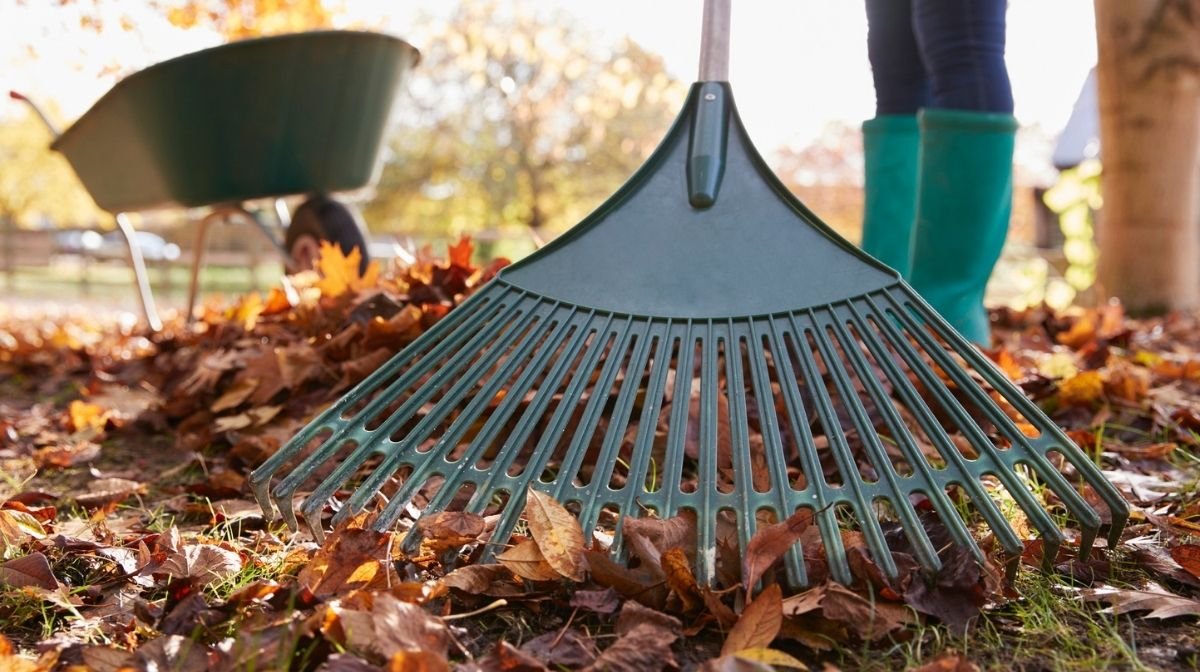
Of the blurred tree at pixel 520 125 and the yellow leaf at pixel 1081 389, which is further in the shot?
the blurred tree at pixel 520 125

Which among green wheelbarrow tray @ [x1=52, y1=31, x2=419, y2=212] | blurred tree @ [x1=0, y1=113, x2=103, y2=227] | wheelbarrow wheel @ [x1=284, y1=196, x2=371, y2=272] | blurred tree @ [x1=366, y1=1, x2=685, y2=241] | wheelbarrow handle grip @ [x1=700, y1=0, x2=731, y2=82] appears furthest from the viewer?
blurred tree @ [x1=0, y1=113, x2=103, y2=227]

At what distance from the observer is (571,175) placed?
1620 centimetres

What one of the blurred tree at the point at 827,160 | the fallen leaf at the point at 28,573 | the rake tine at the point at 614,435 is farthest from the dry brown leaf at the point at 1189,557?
the blurred tree at the point at 827,160

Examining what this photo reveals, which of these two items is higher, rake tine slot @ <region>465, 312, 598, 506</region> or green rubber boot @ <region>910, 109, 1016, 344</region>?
green rubber boot @ <region>910, 109, 1016, 344</region>

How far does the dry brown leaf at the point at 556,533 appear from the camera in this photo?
938mm

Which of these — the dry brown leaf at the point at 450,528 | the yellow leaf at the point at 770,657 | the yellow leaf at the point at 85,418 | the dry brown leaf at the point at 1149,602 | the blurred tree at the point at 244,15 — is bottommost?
the yellow leaf at the point at 85,418

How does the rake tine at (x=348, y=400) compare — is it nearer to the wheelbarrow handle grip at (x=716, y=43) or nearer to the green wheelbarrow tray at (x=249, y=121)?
the wheelbarrow handle grip at (x=716, y=43)

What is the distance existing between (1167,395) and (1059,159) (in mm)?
13045

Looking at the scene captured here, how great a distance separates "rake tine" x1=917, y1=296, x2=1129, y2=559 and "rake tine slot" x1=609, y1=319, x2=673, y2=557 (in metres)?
0.35

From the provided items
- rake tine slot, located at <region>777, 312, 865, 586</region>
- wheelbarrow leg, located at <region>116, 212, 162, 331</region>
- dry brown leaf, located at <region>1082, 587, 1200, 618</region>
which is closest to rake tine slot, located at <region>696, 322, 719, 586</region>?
rake tine slot, located at <region>777, 312, 865, 586</region>

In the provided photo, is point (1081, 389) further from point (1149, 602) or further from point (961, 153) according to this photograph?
point (1149, 602)

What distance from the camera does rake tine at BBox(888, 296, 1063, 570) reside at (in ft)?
3.12

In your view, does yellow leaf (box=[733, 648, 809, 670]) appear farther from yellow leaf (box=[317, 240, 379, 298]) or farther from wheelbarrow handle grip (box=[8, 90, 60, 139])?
wheelbarrow handle grip (box=[8, 90, 60, 139])

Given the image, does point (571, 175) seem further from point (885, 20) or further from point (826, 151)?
point (885, 20)
